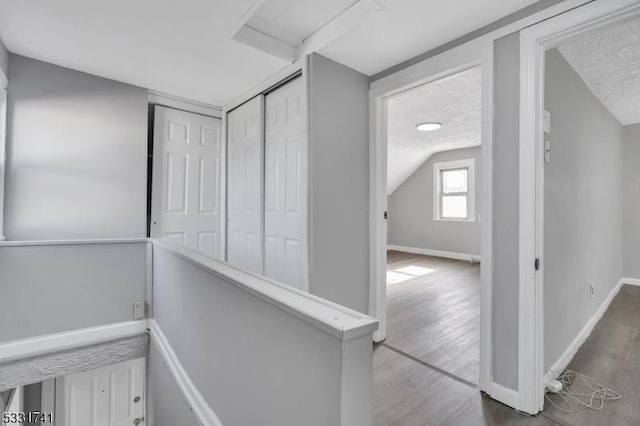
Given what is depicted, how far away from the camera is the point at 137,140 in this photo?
A: 2754 millimetres

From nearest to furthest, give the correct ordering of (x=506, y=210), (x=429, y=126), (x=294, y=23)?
1. (x=506, y=210)
2. (x=294, y=23)
3. (x=429, y=126)

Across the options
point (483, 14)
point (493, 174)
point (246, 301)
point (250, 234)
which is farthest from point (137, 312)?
point (483, 14)

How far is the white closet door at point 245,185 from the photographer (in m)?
2.76

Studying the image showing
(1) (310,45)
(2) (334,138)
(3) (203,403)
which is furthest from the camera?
(2) (334,138)

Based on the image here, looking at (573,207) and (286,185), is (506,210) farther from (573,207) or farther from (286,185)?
(286,185)

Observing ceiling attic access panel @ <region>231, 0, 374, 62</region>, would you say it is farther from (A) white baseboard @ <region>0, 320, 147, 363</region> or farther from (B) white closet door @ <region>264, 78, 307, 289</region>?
(A) white baseboard @ <region>0, 320, 147, 363</region>

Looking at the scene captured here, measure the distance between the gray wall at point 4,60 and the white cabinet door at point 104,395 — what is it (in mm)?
2739

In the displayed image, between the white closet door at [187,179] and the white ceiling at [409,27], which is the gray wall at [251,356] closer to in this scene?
the white closet door at [187,179]

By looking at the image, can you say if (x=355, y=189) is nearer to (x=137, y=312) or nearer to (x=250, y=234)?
(x=250, y=234)

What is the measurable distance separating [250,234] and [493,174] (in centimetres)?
209

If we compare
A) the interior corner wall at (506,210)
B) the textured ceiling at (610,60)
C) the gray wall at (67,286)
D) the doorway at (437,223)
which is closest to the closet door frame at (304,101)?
the doorway at (437,223)

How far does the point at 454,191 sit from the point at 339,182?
5.05 m

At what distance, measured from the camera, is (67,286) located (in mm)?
2312

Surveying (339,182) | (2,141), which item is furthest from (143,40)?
(339,182)
